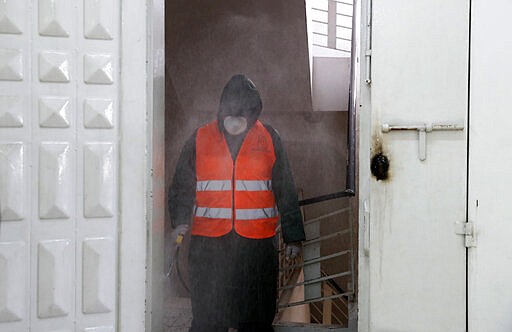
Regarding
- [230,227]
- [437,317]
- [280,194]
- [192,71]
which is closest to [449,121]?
[437,317]

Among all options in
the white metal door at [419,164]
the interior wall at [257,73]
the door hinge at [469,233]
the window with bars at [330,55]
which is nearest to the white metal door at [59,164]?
the white metal door at [419,164]

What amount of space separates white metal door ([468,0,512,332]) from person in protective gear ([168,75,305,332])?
99cm

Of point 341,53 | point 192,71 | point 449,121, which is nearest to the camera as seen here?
point 449,121

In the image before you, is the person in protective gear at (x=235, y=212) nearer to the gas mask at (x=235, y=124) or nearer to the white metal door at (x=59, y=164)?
the gas mask at (x=235, y=124)

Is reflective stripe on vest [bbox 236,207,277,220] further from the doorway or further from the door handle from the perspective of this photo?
the door handle

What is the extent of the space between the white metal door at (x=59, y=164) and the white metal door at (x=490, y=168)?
1370 millimetres

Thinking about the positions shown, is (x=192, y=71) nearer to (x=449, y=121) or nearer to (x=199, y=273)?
(x=199, y=273)

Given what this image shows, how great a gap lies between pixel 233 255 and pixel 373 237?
945 mm

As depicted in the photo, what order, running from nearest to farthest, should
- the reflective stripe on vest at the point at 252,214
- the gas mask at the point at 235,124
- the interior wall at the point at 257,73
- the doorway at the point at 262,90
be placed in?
the reflective stripe on vest at the point at 252,214 < the gas mask at the point at 235,124 < the doorway at the point at 262,90 < the interior wall at the point at 257,73

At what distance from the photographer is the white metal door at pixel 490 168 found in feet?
5.43

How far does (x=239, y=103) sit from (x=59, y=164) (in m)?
1.06

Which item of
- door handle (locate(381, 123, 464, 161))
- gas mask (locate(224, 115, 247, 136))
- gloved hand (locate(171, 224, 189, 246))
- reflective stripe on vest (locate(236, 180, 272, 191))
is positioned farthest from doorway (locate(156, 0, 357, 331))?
door handle (locate(381, 123, 464, 161))

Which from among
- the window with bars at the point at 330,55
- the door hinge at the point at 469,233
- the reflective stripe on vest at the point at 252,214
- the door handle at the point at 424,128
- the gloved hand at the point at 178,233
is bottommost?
the gloved hand at the point at 178,233

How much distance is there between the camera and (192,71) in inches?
177
